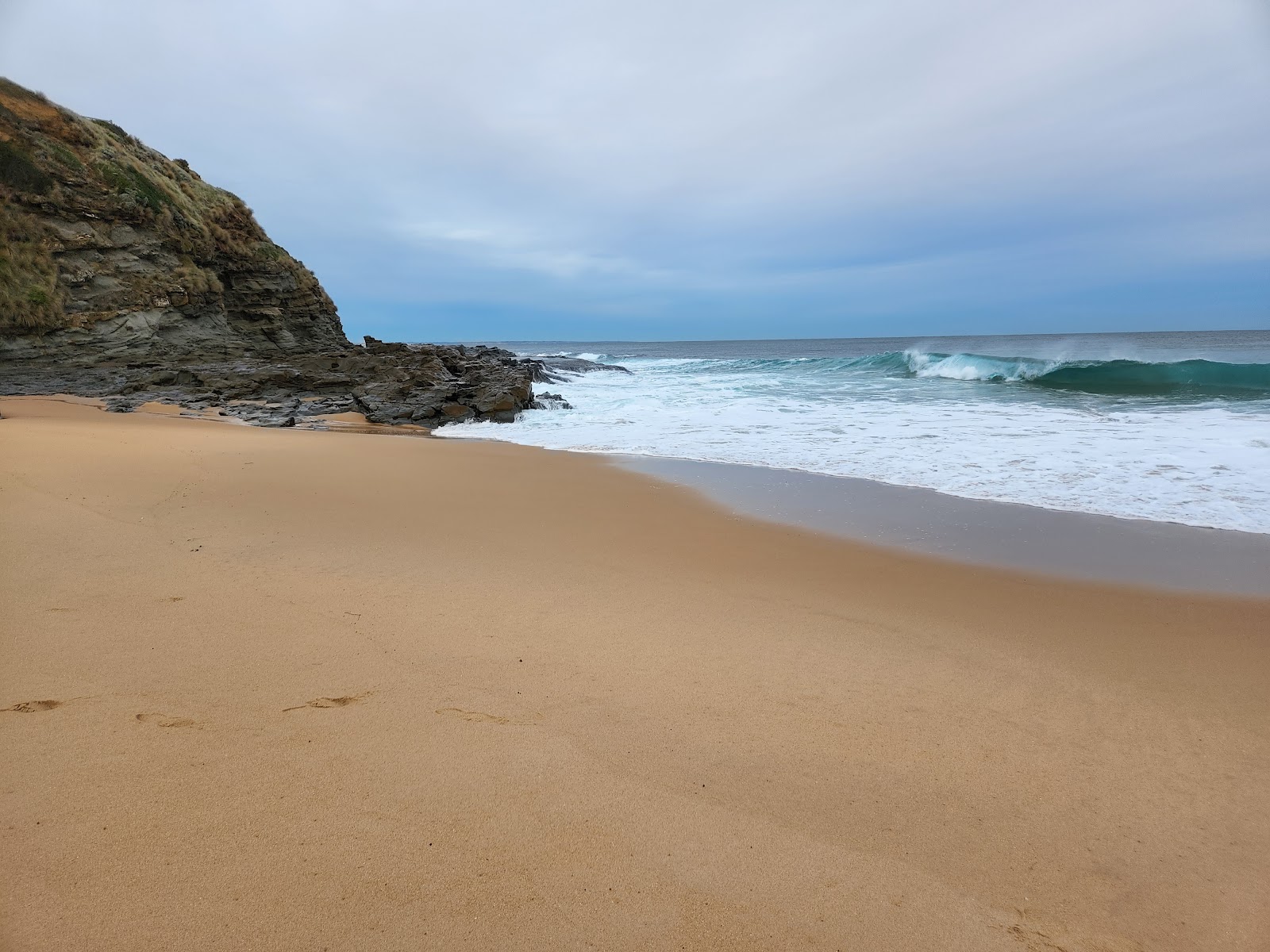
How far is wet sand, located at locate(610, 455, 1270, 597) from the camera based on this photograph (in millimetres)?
3889

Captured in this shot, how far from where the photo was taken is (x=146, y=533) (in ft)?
11.9

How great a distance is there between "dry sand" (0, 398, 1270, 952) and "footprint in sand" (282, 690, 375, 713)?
0.01 meters

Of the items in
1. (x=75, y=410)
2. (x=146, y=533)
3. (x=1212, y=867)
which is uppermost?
(x=75, y=410)

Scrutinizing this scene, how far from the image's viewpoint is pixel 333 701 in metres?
2.06

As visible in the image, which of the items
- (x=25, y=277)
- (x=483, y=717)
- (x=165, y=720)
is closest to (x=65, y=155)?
(x=25, y=277)

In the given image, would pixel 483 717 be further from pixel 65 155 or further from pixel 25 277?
pixel 65 155

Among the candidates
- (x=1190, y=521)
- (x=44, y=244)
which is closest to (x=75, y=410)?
(x=44, y=244)

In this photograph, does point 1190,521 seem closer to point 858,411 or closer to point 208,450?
point 858,411

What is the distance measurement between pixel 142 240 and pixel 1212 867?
21600mm

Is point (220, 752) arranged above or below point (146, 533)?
below

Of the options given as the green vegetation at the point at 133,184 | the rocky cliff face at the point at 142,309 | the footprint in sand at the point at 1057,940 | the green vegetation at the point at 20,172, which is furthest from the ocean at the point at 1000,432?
the green vegetation at the point at 20,172

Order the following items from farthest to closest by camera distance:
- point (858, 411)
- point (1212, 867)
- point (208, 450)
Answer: point (858, 411), point (208, 450), point (1212, 867)

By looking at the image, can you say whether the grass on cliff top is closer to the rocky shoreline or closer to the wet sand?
the rocky shoreline

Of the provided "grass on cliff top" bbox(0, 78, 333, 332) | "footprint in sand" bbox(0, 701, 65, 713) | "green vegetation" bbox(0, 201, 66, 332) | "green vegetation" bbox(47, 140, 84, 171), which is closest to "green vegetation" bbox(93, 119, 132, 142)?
"grass on cliff top" bbox(0, 78, 333, 332)
